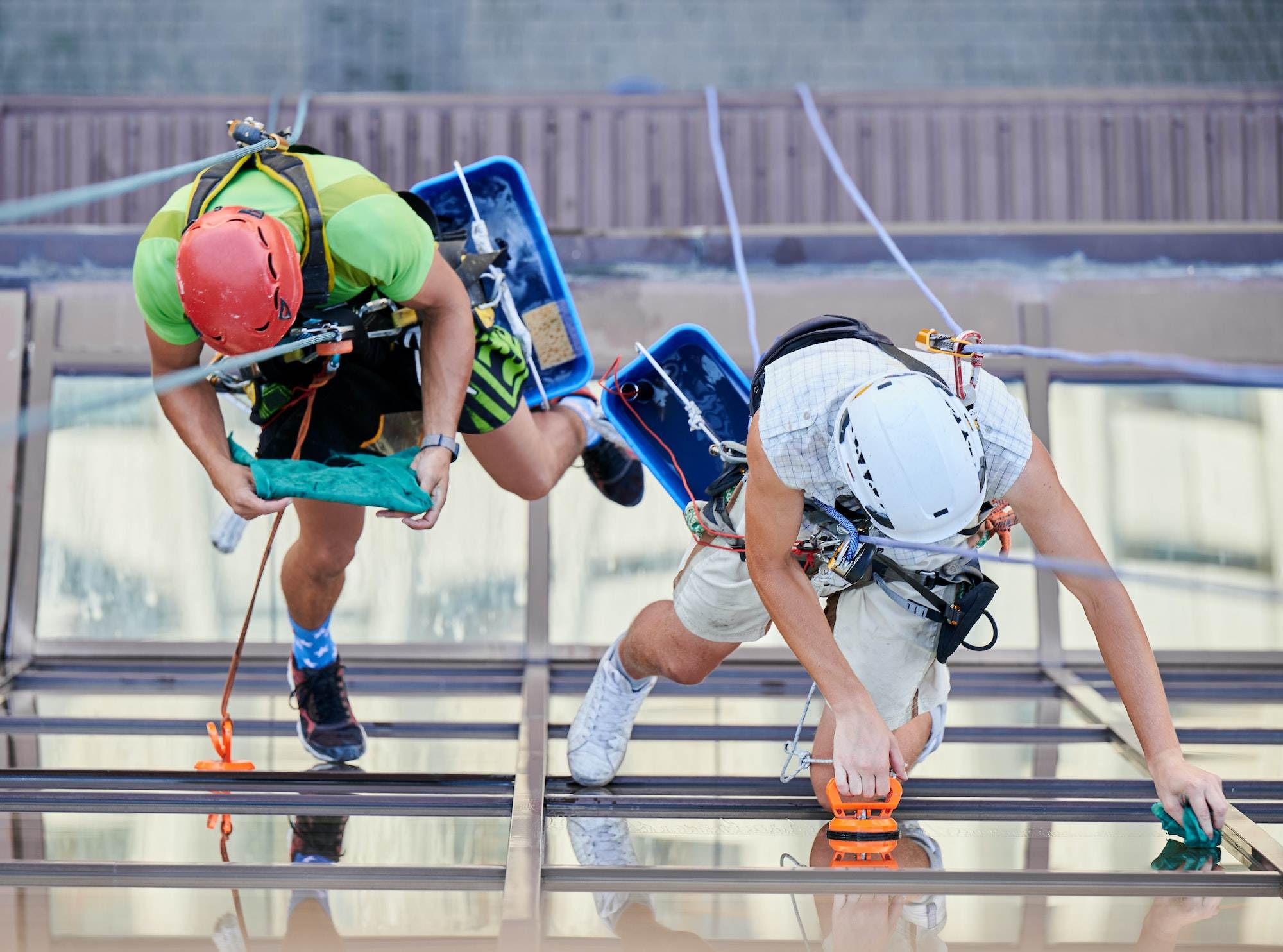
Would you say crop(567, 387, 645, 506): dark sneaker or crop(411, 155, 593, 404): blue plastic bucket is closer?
crop(411, 155, 593, 404): blue plastic bucket

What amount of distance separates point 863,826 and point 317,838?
33.5 inches

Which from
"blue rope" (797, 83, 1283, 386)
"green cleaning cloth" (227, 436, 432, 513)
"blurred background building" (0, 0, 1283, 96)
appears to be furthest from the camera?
"blurred background building" (0, 0, 1283, 96)

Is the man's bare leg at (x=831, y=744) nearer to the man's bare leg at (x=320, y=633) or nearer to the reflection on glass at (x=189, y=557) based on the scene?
the man's bare leg at (x=320, y=633)

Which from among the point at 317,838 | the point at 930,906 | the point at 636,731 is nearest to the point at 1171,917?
the point at 930,906

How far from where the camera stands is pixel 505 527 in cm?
329

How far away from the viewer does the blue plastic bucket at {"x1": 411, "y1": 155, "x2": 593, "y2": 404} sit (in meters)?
2.67

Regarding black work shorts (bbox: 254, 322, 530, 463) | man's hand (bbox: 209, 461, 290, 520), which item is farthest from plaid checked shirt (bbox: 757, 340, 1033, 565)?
man's hand (bbox: 209, 461, 290, 520)

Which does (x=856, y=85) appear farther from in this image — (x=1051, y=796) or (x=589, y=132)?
(x=1051, y=796)

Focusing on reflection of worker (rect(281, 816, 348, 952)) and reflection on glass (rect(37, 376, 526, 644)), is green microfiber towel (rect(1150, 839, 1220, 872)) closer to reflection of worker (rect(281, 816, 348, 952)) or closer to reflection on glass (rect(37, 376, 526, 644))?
reflection of worker (rect(281, 816, 348, 952))

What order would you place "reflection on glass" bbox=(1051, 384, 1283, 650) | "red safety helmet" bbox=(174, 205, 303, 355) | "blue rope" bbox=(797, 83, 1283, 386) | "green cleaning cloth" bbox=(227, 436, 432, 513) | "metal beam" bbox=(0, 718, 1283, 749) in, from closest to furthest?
1. "blue rope" bbox=(797, 83, 1283, 386)
2. "red safety helmet" bbox=(174, 205, 303, 355)
3. "green cleaning cloth" bbox=(227, 436, 432, 513)
4. "metal beam" bbox=(0, 718, 1283, 749)
5. "reflection on glass" bbox=(1051, 384, 1283, 650)

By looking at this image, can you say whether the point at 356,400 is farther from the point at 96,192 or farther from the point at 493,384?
the point at 96,192

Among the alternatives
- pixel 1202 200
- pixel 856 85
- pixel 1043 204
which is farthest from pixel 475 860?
pixel 856 85

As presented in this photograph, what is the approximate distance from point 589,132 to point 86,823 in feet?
9.72

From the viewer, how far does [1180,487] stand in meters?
3.28
